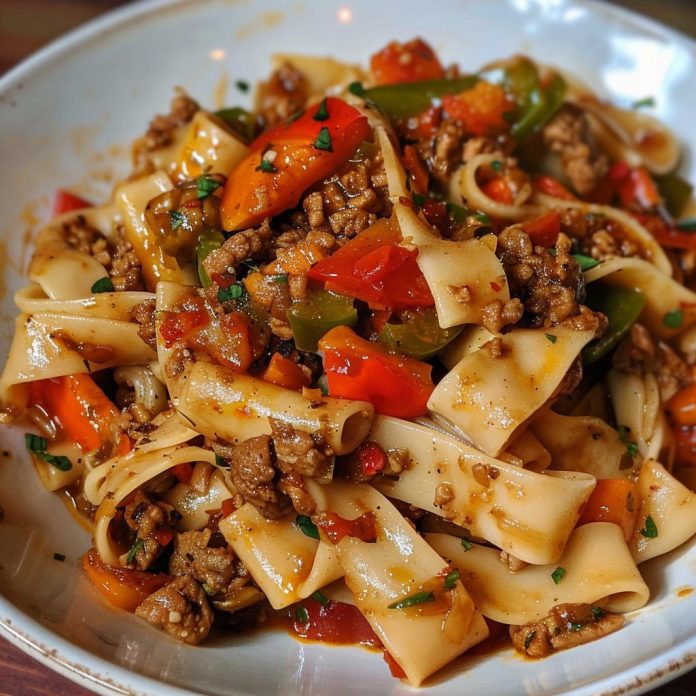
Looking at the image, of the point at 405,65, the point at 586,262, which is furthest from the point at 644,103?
the point at 586,262

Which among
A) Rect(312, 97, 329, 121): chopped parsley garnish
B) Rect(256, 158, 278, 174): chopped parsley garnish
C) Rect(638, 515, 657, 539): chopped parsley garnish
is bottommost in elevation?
Rect(638, 515, 657, 539): chopped parsley garnish

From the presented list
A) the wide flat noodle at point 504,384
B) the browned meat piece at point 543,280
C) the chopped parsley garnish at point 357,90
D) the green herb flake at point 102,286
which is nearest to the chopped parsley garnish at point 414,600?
the wide flat noodle at point 504,384

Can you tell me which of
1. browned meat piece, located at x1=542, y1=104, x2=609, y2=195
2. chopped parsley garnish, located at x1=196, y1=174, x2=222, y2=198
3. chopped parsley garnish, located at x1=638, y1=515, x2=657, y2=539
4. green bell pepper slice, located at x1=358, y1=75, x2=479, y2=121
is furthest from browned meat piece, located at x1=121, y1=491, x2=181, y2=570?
browned meat piece, located at x1=542, y1=104, x2=609, y2=195

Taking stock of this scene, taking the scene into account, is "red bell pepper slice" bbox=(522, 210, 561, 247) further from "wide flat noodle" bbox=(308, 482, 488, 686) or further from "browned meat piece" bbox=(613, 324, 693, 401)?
"wide flat noodle" bbox=(308, 482, 488, 686)

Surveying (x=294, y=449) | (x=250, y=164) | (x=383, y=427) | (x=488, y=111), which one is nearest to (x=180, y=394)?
(x=294, y=449)

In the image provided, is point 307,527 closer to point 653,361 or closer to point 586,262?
point 586,262

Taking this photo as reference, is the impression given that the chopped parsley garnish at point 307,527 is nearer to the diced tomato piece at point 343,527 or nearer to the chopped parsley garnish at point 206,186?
the diced tomato piece at point 343,527
